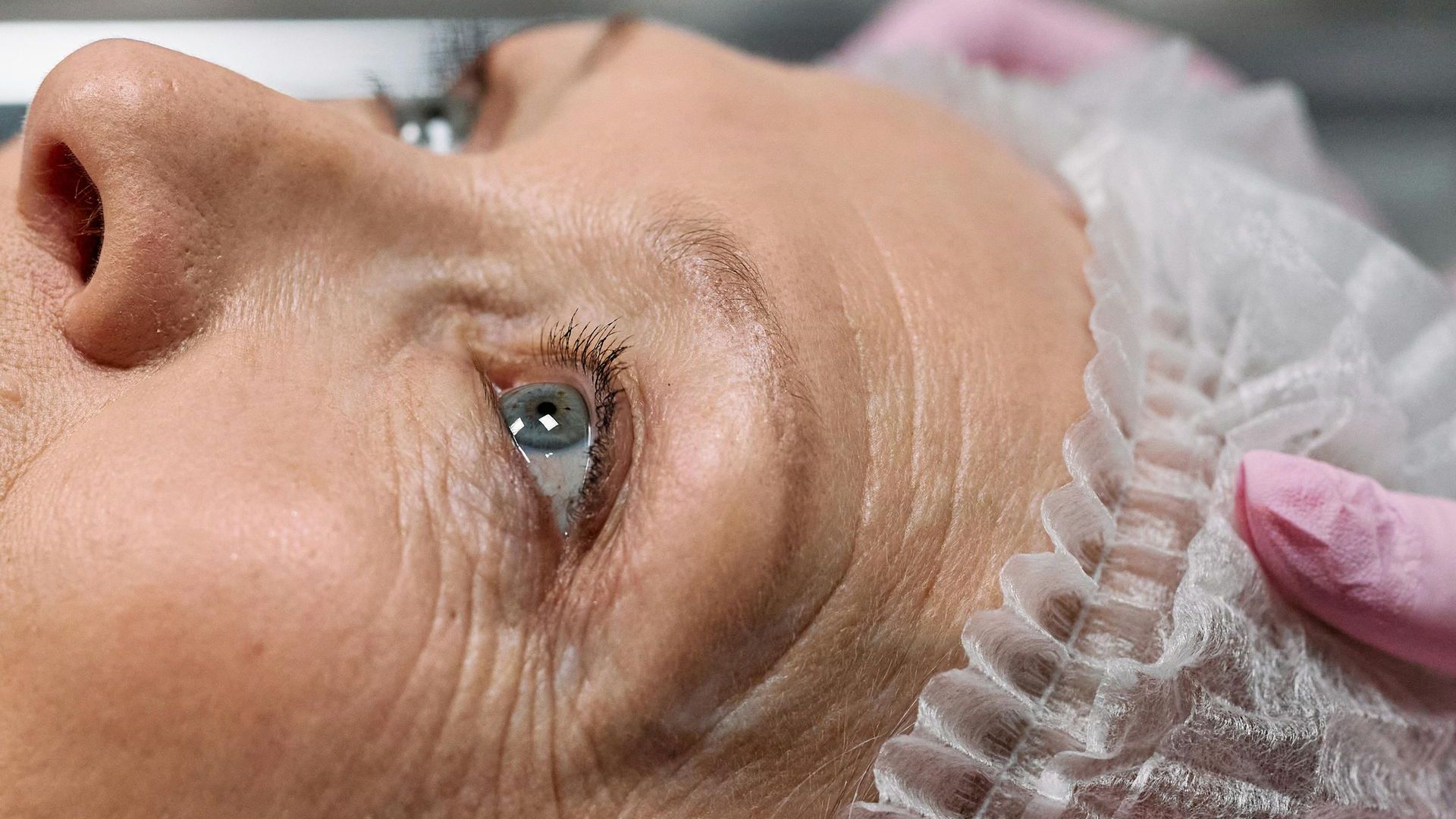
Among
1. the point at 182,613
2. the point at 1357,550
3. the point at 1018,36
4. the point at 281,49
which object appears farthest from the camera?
the point at 1018,36

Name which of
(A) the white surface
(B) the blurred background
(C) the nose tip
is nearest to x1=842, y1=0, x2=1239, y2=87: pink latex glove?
(B) the blurred background

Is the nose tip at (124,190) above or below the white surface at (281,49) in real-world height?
below

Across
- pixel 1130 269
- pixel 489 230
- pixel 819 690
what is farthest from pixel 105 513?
pixel 1130 269

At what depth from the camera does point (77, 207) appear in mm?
523

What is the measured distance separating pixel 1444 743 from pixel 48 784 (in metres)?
0.75

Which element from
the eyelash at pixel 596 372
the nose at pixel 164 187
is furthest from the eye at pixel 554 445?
the nose at pixel 164 187

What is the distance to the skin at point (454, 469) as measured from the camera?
45cm

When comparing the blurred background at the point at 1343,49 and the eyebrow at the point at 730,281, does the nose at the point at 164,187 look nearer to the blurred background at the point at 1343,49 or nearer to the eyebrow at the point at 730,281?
the eyebrow at the point at 730,281

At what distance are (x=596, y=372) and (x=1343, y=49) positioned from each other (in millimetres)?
1496

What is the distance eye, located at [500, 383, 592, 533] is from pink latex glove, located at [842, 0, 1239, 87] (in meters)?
0.89

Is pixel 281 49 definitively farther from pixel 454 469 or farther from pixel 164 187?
pixel 454 469

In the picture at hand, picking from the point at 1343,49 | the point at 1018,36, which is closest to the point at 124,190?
the point at 1018,36

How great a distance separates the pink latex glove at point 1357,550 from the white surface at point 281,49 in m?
0.61

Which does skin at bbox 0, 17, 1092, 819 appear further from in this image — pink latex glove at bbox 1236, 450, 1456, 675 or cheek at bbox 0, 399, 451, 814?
pink latex glove at bbox 1236, 450, 1456, 675
